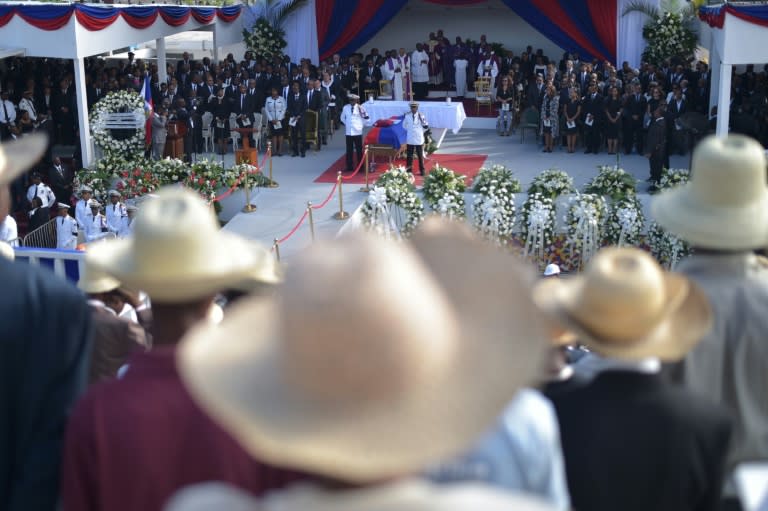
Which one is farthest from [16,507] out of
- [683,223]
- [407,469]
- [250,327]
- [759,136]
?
[759,136]

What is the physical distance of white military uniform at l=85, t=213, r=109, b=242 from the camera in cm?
1110

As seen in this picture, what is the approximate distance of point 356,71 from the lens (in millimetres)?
19219

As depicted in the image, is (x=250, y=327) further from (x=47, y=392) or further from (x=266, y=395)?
(x=47, y=392)

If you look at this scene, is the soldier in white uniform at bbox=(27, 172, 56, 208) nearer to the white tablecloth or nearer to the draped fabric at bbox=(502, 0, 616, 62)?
the white tablecloth

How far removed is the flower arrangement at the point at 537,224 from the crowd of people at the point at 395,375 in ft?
23.1

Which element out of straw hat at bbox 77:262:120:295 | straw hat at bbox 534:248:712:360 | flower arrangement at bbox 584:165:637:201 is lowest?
flower arrangement at bbox 584:165:637:201

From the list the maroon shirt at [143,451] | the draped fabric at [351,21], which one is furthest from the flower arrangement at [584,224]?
the draped fabric at [351,21]

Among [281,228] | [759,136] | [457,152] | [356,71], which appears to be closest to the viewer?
[281,228]

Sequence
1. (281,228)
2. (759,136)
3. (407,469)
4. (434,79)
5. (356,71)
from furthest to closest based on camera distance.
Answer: (434,79)
(356,71)
(759,136)
(281,228)
(407,469)

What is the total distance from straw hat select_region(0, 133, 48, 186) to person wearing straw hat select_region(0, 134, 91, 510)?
0.84ft

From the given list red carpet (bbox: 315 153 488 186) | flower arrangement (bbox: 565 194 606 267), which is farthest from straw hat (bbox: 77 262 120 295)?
red carpet (bbox: 315 153 488 186)

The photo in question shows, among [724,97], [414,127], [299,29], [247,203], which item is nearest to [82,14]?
[247,203]

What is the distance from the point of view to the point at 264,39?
20.8m

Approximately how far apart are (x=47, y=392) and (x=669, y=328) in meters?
1.50
